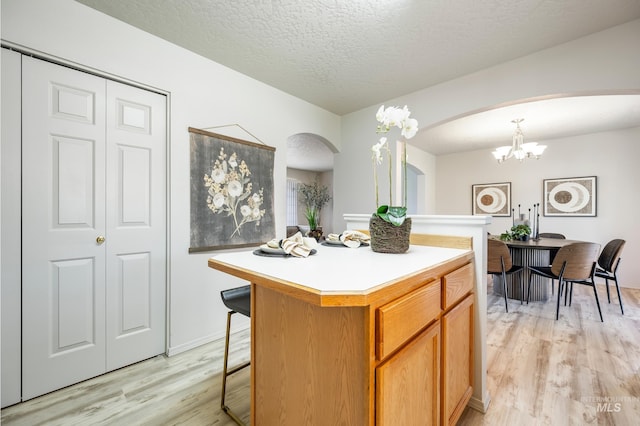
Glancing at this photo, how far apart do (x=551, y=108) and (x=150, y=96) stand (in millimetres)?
4284

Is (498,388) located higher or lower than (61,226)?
lower

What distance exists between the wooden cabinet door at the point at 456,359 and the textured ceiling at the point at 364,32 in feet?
5.97

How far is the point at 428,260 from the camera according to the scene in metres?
1.07

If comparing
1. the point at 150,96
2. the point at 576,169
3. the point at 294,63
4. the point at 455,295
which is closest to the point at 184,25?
the point at 150,96

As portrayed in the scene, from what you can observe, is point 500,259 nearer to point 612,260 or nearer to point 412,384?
point 612,260

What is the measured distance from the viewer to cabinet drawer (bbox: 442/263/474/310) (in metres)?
1.10

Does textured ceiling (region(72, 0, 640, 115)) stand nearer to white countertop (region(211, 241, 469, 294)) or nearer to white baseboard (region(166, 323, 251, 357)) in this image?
white countertop (region(211, 241, 469, 294))

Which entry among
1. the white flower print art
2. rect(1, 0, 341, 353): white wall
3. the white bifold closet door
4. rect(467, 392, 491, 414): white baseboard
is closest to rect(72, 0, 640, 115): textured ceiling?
rect(1, 0, 341, 353): white wall

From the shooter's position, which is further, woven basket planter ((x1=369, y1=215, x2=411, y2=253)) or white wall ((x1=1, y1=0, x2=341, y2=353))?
white wall ((x1=1, y1=0, x2=341, y2=353))

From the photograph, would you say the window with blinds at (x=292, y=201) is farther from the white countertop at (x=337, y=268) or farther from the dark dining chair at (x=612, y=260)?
the white countertop at (x=337, y=268)

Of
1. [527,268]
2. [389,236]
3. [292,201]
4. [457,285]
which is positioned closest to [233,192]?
[389,236]

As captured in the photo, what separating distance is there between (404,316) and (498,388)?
143 cm

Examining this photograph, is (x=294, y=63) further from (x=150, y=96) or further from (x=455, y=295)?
(x=455, y=295)

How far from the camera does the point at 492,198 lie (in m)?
5.27
